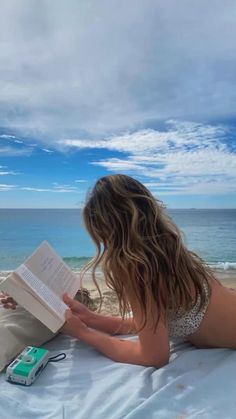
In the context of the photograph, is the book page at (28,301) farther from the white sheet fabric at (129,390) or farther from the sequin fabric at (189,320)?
the sequin fabric at (189,320)

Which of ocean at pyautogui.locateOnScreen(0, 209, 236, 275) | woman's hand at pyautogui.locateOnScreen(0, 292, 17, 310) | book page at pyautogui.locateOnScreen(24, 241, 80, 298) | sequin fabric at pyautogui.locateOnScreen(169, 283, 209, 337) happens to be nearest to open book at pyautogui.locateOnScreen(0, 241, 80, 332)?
book page at pyautogui.locateOnScreen(24, 241, 80, 298)

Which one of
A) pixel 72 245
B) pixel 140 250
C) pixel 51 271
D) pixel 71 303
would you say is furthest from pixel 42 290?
pixel 72 245

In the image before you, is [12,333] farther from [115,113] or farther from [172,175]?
[172,175]

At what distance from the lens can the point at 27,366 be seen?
3.24ft

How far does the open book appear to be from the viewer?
975mm

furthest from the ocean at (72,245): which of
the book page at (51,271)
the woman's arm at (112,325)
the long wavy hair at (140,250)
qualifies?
the long wavy hair at (140,250)

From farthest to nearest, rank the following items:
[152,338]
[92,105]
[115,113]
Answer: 1. [115,113]
2. [92,105]
3. [152,338]

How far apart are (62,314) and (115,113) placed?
22.5ft

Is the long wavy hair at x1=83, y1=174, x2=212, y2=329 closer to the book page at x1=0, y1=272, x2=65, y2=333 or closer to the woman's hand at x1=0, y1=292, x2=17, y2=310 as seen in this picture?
the book page at x1=0, y1=272, x2=65, y2=333

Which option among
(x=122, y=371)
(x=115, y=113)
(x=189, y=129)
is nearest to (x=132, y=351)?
(x=122, y=371)

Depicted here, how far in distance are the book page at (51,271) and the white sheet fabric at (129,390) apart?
0.26 metres

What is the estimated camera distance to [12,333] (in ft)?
3.70

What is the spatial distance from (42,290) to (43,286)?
27 mm

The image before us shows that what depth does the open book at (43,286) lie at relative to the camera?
975mm
